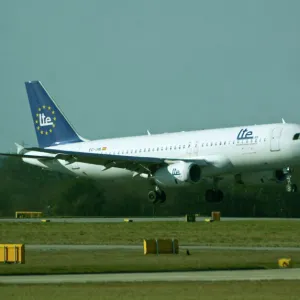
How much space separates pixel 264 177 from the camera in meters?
69.4

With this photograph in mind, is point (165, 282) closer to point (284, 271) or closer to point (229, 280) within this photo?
point (229, 280)

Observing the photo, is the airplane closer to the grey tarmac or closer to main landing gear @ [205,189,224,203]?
main landing gear @ [205,189,224,203]

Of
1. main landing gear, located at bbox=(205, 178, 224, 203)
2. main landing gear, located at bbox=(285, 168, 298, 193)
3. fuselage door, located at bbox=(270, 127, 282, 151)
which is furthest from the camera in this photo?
main landing gear, located at bbox=(205, 178, 224, 203)

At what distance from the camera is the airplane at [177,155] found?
64750 millimetres

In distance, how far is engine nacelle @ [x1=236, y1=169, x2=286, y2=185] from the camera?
6906cm

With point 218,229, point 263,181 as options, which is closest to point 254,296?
point 218,229

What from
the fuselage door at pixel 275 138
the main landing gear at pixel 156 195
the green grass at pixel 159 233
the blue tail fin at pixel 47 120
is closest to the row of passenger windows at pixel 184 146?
the fuselage door at pixel 275 138

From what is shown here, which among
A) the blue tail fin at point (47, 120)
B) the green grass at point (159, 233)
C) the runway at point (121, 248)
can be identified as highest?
the blue tail fin at point (47, 120)

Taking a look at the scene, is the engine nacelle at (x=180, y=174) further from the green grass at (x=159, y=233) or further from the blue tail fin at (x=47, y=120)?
the blue tail fin at (x=47, y=120)

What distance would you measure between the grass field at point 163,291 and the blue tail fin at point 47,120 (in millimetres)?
52507

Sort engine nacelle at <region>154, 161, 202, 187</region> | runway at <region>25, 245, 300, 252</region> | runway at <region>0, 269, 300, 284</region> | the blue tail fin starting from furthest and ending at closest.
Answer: the blue tail fin
engine nacelle at <region>154, 161, 202, 187</region>
runway at <region>25, 245, 300, 252</region>
runway at <region>0, 269, 300, 284</region>

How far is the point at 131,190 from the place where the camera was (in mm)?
79312

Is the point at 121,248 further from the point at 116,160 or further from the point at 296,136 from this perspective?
the point at 116,160

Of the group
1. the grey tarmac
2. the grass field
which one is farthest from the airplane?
the grass field
